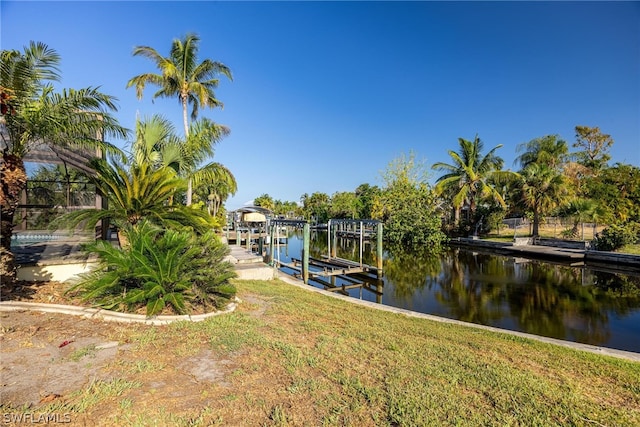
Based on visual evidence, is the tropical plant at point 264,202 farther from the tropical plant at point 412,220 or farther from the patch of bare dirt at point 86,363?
the patch of bare dirt at point 86,363

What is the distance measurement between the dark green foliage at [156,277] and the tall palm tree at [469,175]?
1068 inches

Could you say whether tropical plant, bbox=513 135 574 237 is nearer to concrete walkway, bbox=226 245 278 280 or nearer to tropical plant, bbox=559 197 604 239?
tropical plant, bbox=559 197 604 239

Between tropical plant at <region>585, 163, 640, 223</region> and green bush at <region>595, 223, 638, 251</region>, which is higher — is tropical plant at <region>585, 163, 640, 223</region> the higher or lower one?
the higher one

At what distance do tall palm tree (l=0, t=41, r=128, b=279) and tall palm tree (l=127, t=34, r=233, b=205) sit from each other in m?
9.54

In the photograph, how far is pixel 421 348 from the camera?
4.58 meters

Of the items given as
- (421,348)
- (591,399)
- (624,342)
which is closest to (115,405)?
(421,348)

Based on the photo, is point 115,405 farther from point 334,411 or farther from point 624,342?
point 624,342

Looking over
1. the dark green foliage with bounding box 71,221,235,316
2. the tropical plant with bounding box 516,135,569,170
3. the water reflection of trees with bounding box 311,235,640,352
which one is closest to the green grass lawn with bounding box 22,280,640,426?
the dark green foliage with bounding box 71,221,235,316

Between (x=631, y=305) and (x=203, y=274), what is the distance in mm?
13418

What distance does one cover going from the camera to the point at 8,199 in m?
5.25

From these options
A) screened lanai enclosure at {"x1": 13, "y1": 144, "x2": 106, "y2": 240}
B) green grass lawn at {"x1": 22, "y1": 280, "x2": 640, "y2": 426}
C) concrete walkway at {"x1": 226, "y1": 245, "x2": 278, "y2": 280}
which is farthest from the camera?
concrete walkway at {"x1": 226, "y1": 245, "x2": 278, "y2": 280}

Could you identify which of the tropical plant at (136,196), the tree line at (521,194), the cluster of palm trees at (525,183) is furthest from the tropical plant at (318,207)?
the tropical plant at (136,196)

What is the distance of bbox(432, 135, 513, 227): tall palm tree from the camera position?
95.9ft

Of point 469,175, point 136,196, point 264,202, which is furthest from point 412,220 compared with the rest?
point 264,202
